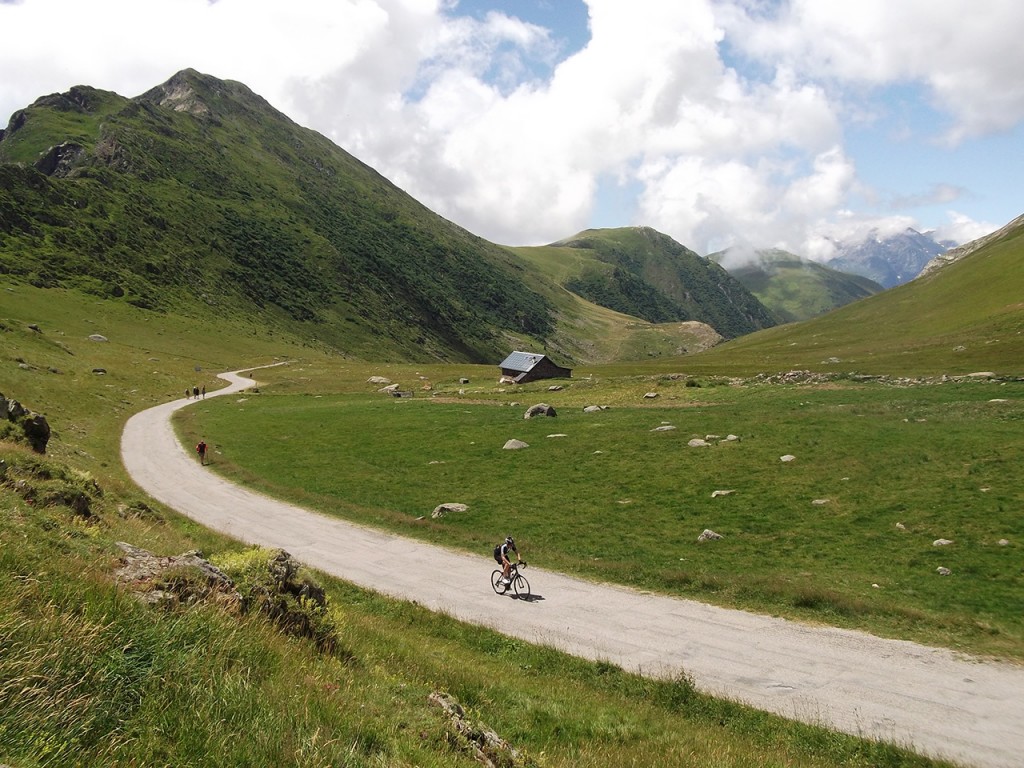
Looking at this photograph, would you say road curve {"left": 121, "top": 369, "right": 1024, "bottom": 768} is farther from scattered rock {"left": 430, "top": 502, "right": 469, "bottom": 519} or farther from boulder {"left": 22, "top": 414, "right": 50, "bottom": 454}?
boulder {"left": 22, "top": 414, "right": 50, "bottom": 454}

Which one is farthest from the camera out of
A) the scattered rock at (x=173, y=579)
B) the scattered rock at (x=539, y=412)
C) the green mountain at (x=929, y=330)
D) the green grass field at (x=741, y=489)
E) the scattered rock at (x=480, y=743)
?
the green mountain at (x=929, y=330)

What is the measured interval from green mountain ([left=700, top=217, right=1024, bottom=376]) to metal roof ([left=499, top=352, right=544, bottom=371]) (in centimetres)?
4078

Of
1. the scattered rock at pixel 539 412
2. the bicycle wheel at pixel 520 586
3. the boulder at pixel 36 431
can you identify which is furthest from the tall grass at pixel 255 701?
the scattered rock at pixel 539 412

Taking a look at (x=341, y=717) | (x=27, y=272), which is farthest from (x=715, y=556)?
(x=27, y=272)

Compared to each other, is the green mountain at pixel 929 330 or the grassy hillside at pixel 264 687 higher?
the green mountain at pixel 929 330

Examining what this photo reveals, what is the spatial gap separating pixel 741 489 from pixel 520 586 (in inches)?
651

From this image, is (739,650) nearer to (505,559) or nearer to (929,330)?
(505,559)

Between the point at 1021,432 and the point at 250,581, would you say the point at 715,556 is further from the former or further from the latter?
the point at 1021,432

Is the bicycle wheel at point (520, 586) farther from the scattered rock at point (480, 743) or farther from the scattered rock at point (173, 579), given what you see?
the scattered rock at point (173, 579)

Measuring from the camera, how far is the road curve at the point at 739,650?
540 inches

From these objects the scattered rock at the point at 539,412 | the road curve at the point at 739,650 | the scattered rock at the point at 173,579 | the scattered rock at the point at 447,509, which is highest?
the scattered rock at the point at 173,579

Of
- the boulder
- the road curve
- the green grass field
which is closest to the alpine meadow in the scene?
the green grass field

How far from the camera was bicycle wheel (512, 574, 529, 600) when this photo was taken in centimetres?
2208

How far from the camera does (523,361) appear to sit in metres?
106
